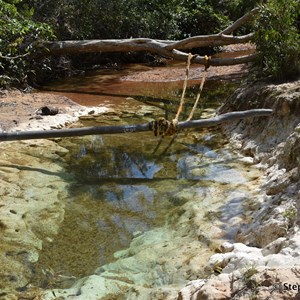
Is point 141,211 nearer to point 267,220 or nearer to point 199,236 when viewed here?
point 199,236

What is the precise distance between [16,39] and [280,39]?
211 inches

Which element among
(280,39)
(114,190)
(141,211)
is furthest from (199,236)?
(280,39)

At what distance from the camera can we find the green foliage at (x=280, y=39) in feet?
23.4

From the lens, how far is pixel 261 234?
12.8 feet

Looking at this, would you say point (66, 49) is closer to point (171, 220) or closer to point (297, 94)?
point (297, 94)

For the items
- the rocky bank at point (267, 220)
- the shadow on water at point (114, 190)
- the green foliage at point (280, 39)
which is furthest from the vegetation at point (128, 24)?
the shadow on water at point (114, 190)

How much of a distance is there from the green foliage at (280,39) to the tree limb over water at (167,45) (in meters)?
2.34

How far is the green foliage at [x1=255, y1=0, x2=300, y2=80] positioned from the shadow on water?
4.88 feet

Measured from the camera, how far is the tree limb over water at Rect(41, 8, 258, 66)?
10.4 meters

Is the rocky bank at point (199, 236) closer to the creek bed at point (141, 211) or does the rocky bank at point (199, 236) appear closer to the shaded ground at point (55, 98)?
the creek bed at point (141, 211)

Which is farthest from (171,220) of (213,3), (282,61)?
(213,3)

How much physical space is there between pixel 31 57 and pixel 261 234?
8.72 metres

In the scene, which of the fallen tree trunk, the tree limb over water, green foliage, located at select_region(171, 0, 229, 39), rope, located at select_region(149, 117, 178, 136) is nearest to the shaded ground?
the tree limb over water

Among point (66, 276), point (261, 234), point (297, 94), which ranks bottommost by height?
point (66, 276)
